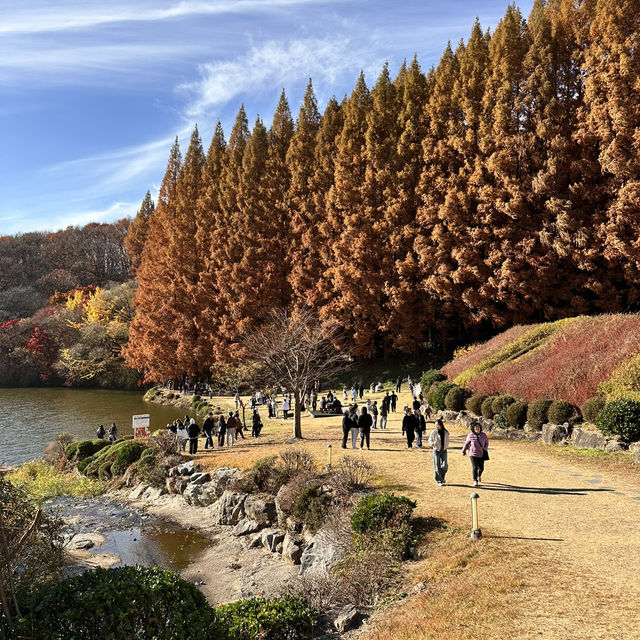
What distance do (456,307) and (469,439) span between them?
24.7m

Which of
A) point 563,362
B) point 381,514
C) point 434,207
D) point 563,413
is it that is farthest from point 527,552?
point 434,207

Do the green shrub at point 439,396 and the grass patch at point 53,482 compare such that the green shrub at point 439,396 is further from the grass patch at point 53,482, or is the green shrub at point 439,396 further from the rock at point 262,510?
the grass patch at point 53,482

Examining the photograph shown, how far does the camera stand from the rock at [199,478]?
17802 mm

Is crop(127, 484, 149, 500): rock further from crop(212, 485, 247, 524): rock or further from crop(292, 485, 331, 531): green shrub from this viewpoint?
crop(292, 485, 331, 531): green shrub

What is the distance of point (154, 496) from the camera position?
730 inches

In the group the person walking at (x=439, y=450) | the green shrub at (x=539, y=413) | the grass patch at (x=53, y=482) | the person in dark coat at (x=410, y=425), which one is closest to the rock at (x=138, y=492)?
the grass patch at (x=53, y=482)

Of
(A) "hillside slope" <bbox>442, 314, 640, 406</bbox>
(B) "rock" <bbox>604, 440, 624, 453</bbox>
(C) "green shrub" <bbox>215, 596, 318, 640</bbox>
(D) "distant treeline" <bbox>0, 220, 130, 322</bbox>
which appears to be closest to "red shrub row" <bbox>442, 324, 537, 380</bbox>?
(A) "hillside slope" <bbox>442, 314, 640, 406</bbox>

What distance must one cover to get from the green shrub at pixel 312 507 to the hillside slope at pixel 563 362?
9.77 m

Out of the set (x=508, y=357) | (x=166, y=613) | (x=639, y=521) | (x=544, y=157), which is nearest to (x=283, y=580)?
(x=166, y=613)

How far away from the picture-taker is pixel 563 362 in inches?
790

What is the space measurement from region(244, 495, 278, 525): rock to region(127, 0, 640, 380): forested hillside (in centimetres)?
2258

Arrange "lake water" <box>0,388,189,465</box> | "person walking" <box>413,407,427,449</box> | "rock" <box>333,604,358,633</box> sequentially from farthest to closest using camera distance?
"lake water" <box>0,388,189,465</box> < "person walking" <box>413,407,427,449</box> < "rock" <box>333,604,358,633</box>

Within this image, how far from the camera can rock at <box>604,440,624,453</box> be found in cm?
1405

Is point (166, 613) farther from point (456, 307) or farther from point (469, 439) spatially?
point (456, 307)
